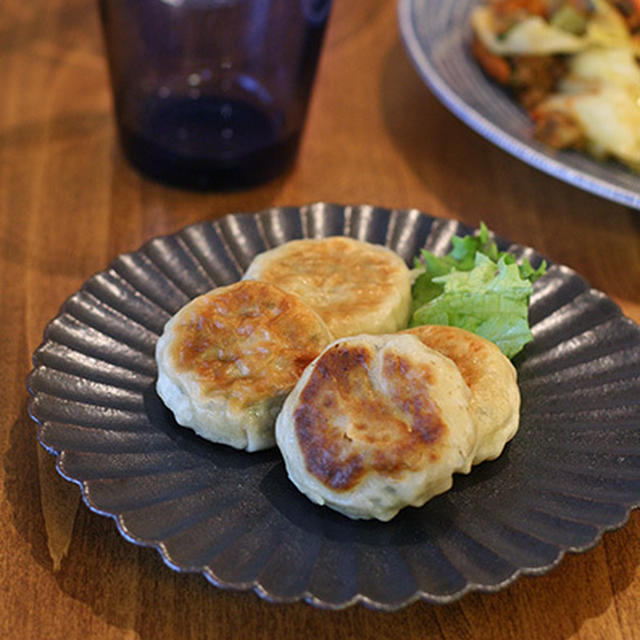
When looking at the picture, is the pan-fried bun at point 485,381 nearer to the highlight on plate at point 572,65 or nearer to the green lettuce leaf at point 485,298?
the green lettuce leaf at point 485,298

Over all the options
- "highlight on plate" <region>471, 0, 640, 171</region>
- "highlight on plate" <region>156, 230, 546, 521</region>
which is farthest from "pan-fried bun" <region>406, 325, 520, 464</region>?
"highlight on plate" <region>471, 0, 640, 171</region>

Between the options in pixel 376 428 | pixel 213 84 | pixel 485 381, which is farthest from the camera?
pixel 213 84

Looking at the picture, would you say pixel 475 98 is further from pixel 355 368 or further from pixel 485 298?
pixel 355 368

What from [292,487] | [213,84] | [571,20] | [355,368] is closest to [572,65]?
[571,20]

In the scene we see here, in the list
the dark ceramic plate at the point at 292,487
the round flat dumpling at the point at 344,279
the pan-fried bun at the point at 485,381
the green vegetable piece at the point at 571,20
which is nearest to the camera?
the dark ceramic plate at the point at 292,487

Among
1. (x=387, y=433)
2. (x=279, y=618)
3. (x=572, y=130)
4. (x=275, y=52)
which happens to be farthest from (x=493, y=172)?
(x=279, y=618)

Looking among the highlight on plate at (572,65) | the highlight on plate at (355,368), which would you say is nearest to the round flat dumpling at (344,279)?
the highlight on plate at (355,368)
